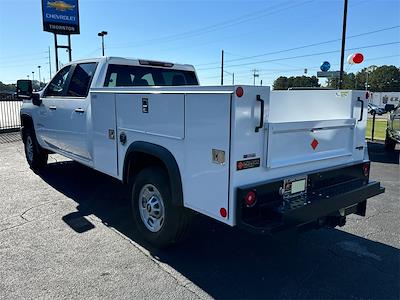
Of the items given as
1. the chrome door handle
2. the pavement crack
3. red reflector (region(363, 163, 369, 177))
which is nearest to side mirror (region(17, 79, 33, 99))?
the chrome door handle

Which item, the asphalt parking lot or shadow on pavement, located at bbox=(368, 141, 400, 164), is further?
shadow on pavement, located at bbox=(368, 141, 400, 164)

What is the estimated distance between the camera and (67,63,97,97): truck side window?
526 cm

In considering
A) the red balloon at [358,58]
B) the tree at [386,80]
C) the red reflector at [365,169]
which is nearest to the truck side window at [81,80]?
the red reflector at [365,169]

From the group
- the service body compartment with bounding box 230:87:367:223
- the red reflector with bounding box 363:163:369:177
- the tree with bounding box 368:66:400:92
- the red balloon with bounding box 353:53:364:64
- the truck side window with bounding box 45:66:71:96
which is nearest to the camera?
the service body compartment with bounding box 230:87:367:223

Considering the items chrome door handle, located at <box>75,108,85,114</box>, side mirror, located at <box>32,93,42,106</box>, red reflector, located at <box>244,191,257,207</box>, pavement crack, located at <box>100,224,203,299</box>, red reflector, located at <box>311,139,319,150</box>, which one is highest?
side mirror, located at <box>32,93,42,106</box>

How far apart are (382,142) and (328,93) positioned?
415 inches

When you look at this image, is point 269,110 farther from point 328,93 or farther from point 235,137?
point 328,93

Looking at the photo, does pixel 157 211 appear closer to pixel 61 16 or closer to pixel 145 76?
pixel 145 76

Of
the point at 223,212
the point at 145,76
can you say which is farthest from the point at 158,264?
the point at 145,76

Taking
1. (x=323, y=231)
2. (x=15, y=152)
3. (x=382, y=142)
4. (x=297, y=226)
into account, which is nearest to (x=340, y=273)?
(x=297, y=226)

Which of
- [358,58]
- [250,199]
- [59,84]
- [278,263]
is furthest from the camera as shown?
[358,58]

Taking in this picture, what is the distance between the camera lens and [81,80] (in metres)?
5.48

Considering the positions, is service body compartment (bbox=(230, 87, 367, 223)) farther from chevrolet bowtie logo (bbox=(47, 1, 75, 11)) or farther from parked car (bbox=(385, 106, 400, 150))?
chevrolet bowtie logo (bbox=(47, 1, 75, 11))

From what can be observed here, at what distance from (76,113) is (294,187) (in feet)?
11.6
